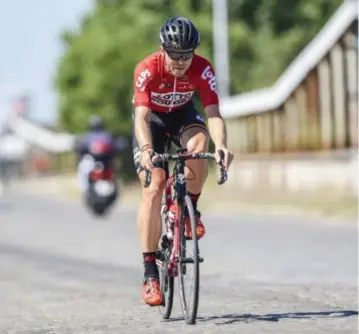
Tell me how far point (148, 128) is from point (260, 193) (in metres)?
24.2

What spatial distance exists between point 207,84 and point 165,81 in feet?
0.88

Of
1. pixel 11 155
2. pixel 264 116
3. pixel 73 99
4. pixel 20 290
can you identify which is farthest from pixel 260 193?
pixel 11 155

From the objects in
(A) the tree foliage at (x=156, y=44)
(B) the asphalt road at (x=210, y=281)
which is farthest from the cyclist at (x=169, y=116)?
(A) the tree foliage at (x=156, y=44)

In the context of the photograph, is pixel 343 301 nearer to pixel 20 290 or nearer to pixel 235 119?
pixel 20 290

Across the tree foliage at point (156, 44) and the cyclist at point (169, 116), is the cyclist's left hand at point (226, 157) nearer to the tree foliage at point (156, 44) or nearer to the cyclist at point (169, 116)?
the cyclist at point (169, 116)

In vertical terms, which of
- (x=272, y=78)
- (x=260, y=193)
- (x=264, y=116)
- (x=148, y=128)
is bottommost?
(x=148, y=128)

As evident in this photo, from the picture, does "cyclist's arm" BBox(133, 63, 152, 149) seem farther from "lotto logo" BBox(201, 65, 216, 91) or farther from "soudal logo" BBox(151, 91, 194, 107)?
"lotto logo" BBox(201, 65, 216, 91)

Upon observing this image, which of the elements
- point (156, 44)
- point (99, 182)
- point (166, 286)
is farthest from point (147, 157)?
point (156, 44)

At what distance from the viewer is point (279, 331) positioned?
23.5ft

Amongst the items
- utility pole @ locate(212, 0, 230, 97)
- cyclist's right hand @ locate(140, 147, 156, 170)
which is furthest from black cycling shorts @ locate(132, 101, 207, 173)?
utility pole @ locate(212, 0, 230, 97)

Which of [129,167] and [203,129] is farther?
[129,167]

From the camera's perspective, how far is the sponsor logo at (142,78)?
25.7ft

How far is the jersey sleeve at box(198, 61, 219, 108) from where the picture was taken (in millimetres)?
7867

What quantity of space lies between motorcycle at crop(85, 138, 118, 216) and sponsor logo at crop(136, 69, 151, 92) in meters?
14.1
